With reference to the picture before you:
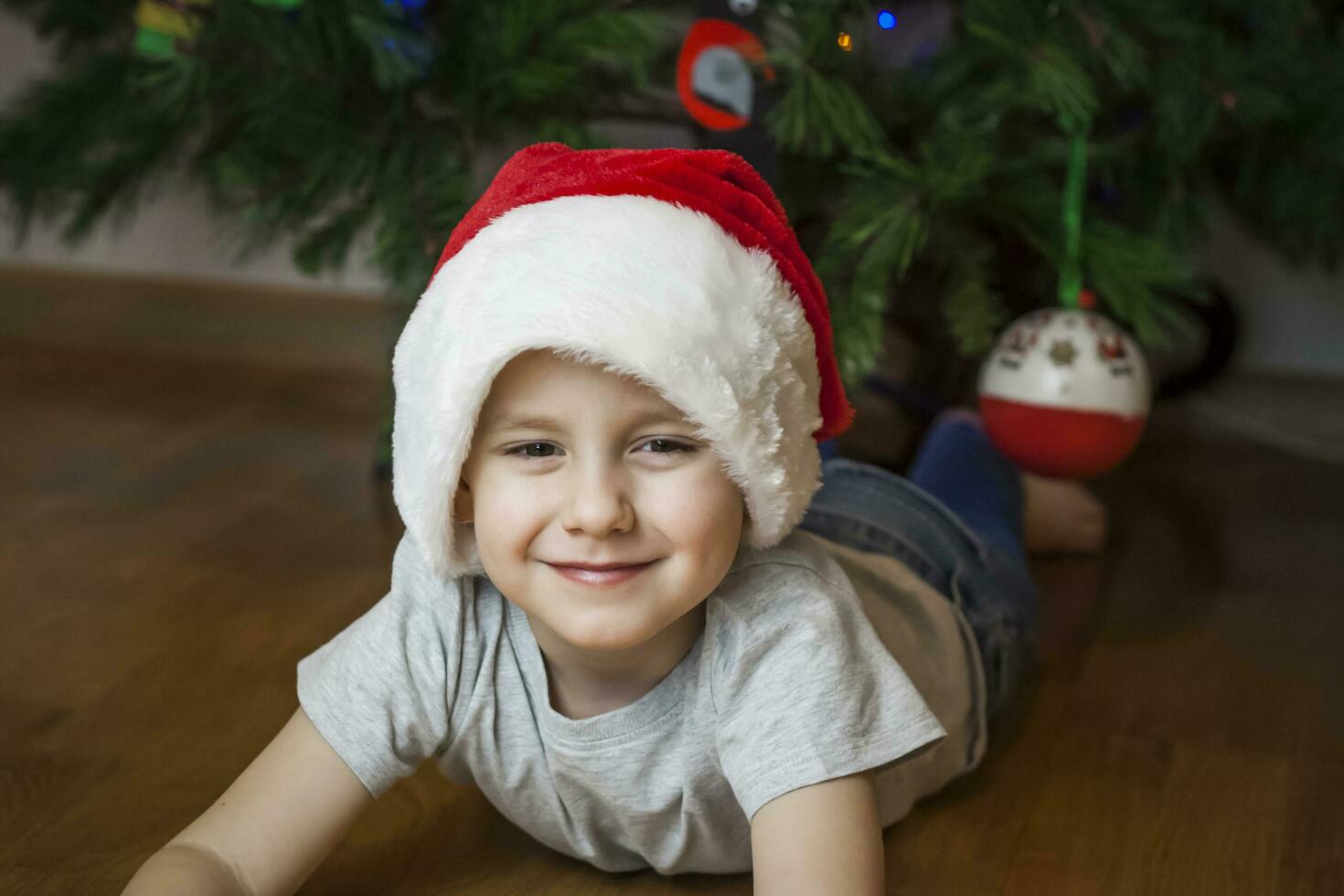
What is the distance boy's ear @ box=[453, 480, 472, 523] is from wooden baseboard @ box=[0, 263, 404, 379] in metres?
1.22

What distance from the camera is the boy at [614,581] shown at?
2.32 ft

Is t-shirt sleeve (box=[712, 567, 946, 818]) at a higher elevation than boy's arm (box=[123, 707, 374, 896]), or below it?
higher

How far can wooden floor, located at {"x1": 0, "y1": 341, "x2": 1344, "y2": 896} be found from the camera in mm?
940

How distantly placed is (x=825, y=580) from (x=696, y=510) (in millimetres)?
142

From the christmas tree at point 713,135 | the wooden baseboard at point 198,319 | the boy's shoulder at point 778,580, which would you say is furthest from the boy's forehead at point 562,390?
the wooden baseboard at point 198,319

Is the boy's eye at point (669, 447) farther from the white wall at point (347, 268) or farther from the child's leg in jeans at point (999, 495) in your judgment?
the white wall at point (347, 268)

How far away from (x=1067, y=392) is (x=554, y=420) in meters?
0.64

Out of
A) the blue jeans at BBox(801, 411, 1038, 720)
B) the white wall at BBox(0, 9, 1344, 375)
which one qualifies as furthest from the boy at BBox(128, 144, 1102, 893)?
the white wall at BBox(0, 9, 1344, 375)

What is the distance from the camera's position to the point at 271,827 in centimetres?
79

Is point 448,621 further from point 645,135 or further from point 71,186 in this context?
point 645,135

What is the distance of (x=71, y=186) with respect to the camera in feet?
4.38

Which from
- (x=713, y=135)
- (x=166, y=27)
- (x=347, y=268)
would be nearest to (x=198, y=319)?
(x=347, y=268)

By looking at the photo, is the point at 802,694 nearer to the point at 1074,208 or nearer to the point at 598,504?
the point at 598,504

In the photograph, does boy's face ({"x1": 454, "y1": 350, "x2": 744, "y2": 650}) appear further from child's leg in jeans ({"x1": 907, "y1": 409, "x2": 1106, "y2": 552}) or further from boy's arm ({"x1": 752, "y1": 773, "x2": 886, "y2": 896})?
child's leg in jeans ({"x1": 907, "y1": 409, "x2": 1106, "y2": 552})
